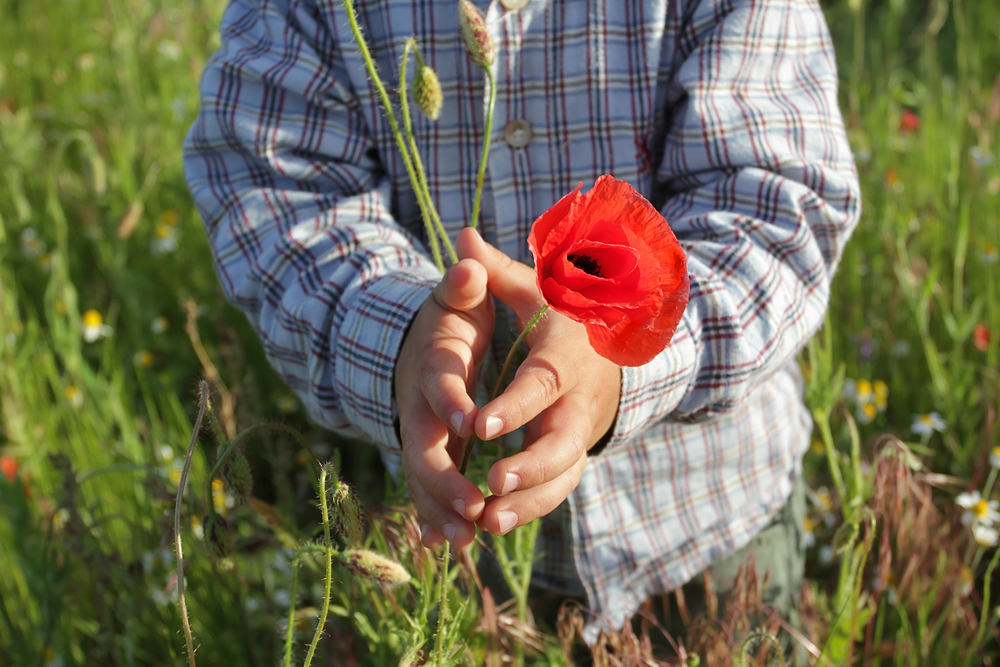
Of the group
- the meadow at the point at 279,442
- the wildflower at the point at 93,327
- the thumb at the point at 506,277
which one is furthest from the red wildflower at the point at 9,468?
the thumb at the point at 506,277

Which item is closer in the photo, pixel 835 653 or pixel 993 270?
pixel 835 653

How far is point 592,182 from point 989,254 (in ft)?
3.13

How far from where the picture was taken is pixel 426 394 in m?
0.54

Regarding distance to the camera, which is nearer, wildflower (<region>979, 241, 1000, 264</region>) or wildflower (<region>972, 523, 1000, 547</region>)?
wildflower (<region>972, 523, 1000, 547</region>)

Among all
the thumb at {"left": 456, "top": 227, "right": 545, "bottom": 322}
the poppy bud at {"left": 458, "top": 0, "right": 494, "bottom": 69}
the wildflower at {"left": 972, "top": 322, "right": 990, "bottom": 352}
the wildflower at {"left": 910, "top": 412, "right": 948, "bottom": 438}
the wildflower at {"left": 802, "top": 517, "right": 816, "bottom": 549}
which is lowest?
the wildflower at {"left": 802, "top": 517, "right": 816, "bottom": 549}

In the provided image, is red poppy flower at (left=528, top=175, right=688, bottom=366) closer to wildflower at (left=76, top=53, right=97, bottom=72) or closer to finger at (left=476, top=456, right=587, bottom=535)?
finger at (left=476, top=456, right=587, bottom=535)

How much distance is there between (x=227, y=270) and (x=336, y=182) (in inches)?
6.5

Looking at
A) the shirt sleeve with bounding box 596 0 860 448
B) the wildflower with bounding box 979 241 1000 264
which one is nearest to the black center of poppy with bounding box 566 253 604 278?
the shirt sleeve with bounding box 596 0 860 448

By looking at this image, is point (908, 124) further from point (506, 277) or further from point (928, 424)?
point (506, 277)

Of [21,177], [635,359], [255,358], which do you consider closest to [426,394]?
[635,359]

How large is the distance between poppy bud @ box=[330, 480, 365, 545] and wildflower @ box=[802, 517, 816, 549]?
72 centimetres

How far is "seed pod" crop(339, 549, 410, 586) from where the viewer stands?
0.56m

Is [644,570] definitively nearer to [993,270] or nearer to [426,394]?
[426,394]

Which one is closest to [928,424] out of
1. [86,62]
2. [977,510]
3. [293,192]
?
[977,510]
